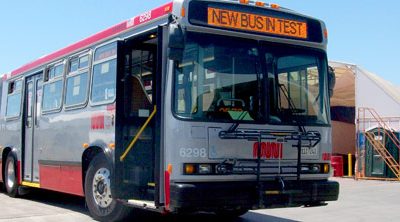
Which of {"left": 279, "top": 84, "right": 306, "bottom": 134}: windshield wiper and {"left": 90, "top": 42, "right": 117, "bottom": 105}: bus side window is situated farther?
{"left": 90, "top": 42, "right": 117, "bottom": 105}: bus side window

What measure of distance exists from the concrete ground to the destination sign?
12.0 feet

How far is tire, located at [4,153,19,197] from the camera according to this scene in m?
13.3

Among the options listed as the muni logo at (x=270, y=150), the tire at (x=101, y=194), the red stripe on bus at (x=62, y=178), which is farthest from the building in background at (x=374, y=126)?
the tire at (x=101, y=194)

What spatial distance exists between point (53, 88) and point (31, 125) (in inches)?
61.5

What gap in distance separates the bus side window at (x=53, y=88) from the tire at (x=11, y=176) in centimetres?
226

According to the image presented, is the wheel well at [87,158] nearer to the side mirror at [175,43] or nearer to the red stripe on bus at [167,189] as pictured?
the red stripe on bus at [167,189]

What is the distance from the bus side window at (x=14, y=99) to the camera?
13.6 m

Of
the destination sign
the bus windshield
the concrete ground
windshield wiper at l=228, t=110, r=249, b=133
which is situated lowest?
the concrete ground

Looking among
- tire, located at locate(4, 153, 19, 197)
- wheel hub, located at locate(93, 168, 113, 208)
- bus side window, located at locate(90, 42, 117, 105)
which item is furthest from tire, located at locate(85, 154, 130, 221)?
tire, located at locate(4, 153, 19, 197)

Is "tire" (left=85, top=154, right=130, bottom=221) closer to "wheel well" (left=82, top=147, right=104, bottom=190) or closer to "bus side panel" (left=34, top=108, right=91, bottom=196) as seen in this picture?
"wheel well" (left=82, top=147, right=104, bottom=190)

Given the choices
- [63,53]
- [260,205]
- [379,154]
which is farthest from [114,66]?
[379,154]

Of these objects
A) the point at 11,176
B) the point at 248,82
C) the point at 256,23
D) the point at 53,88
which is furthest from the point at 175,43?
the point at 11,176

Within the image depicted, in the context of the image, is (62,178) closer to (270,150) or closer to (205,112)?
(205,112)

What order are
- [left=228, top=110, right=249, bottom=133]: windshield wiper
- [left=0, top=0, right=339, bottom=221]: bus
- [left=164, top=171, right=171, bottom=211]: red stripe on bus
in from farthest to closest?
[left=228, top=110, right=249, bottom=133]: windshield wiper → [left=0, top=0, right=339, bottom=221]: bus → [left=164, top=171, right=171, bottom=211]: red stripe on bus
